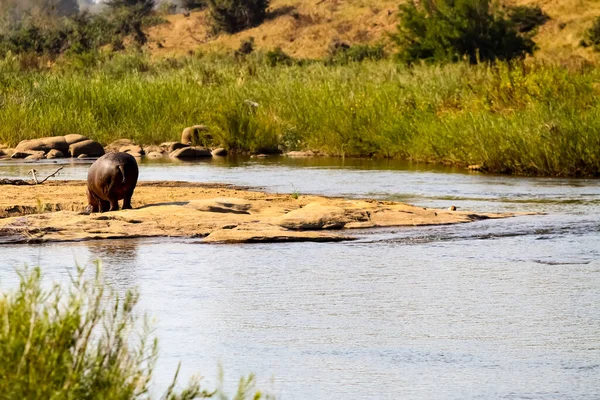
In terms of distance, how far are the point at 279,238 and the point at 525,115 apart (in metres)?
8.78

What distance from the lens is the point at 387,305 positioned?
29.7 feet

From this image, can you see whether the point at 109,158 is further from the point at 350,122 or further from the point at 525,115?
the point at 350,122

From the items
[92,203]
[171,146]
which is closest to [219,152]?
[171,146]

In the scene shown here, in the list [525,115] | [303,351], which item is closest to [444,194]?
[525,115]

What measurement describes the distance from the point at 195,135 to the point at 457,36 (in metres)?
13.2

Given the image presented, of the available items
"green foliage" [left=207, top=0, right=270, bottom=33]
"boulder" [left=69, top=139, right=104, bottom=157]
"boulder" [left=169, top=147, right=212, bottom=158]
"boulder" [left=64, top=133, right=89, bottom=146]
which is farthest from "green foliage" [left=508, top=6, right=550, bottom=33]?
"boulder" [left=69, top=139, right=104, bottom=157]

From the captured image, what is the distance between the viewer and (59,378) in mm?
4484

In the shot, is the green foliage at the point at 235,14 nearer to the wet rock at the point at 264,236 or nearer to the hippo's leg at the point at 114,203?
the hippo's leg at the point at 114,203

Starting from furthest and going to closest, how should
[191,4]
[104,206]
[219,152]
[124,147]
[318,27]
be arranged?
[191,4] → [318,27] → [124,147] → [219,152] → [104,206]

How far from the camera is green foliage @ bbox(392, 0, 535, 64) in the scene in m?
37.8

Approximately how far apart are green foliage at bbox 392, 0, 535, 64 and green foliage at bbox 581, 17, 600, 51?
945cm

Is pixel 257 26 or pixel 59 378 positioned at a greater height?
pixel 257 26

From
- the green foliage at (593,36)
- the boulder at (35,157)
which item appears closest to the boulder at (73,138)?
the boulder at (35,157)

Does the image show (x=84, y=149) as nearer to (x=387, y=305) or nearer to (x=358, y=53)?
(x=387, y=305)
